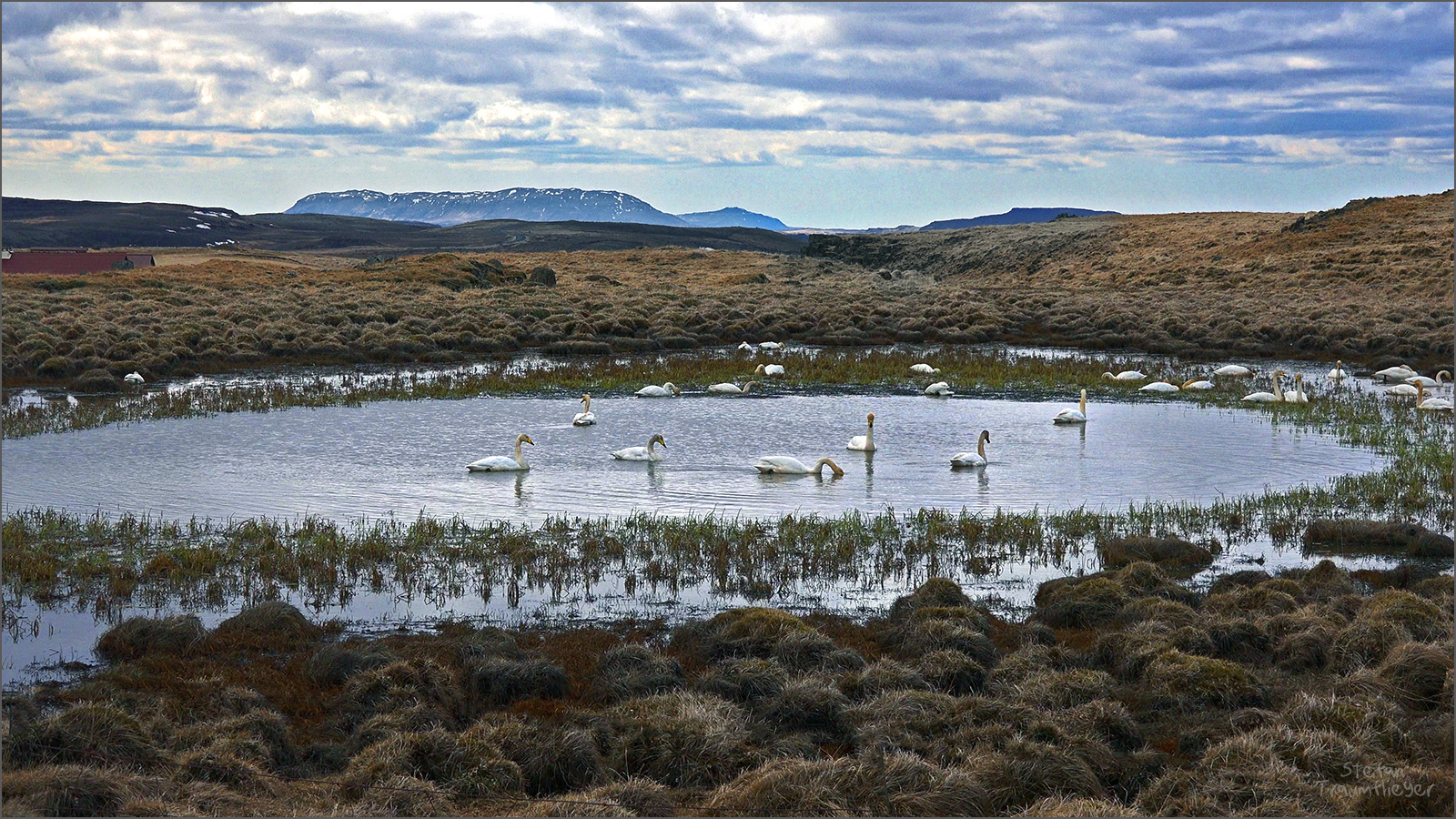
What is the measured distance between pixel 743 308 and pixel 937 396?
18.6 m

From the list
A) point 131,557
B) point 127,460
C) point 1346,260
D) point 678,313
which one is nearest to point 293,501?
point 131,557

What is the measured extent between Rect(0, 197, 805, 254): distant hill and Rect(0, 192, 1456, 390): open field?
73325 millimetres

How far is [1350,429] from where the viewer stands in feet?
63.1

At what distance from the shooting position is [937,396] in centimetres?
2380

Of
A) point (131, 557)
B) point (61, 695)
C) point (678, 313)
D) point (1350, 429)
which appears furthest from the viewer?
point (678, 313)

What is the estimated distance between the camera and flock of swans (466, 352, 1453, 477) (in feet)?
51.8

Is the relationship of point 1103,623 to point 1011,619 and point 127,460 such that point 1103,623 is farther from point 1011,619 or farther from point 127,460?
point 127,460

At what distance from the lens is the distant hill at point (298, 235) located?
143375 millimetres

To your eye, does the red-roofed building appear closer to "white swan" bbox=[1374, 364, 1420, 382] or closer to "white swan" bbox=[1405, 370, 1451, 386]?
"white swan" bbox=[1374, 364, 1420, 382]

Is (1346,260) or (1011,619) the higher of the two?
(1346,260)

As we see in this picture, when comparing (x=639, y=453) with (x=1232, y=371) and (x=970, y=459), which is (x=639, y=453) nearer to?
(x=970, y=459)

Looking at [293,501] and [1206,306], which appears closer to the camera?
[293,501]

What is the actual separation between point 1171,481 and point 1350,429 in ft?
18.8

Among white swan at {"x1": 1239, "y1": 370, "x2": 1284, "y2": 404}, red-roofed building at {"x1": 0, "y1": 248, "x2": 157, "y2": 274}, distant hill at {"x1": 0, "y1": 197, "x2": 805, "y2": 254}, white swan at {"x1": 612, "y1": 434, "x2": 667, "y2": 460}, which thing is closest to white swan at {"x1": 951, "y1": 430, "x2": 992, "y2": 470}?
white swan at {"x1": 612, "y1": 434, "x2": 667, "y2": 460}
